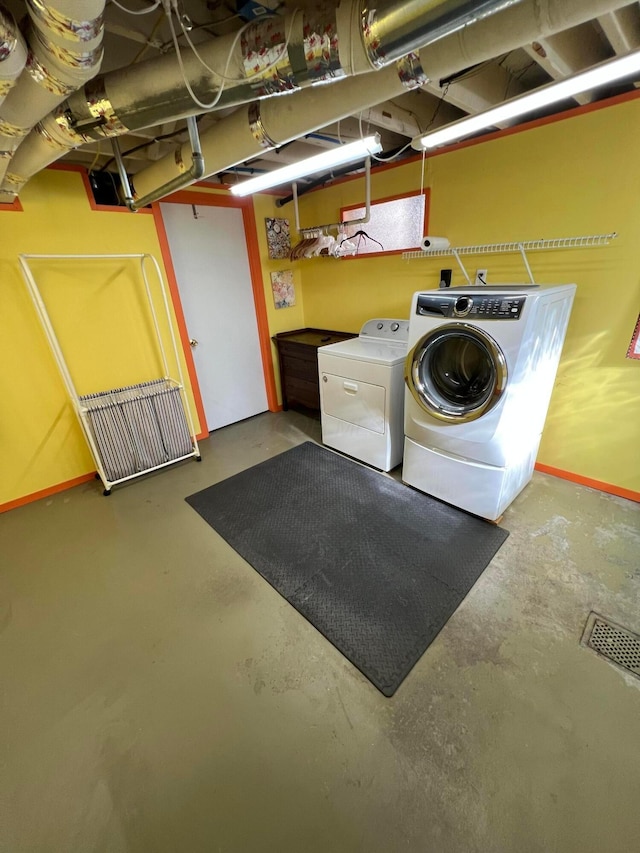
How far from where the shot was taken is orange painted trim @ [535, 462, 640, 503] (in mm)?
2467

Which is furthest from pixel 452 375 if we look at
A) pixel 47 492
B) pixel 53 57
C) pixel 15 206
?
pixel 47 492

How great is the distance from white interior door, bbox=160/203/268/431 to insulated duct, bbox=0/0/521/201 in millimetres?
2035

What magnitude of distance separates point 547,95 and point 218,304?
3.00 m

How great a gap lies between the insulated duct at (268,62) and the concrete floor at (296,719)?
217 cm

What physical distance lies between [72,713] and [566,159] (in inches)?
157

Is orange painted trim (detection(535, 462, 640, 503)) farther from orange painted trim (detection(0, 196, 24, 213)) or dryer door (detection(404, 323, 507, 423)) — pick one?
orange painted trim (detection(0, 196, 24, 213))

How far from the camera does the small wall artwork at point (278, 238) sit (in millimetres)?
3793

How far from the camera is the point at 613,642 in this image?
1591 millimetres

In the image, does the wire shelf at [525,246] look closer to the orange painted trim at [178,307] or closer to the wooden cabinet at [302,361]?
the wooden cabinet at [302,361]

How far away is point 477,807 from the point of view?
3.75 feet

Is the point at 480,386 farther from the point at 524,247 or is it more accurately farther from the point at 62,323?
the point at 62,323

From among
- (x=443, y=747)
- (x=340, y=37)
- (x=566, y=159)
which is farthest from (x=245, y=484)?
(x=566, y=159)

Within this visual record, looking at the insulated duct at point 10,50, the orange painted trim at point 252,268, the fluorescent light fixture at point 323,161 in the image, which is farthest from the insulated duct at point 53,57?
the orange painted trim at point 252,268

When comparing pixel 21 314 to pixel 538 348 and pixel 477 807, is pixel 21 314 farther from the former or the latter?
pixel 477 807
